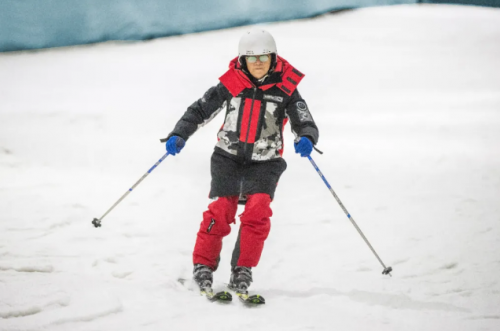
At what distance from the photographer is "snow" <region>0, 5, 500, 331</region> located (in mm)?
2320

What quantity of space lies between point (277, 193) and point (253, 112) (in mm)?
1468

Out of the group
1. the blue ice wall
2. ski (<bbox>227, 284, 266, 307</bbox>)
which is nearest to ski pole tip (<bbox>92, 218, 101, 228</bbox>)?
ski (<bbox>227, 284, 266, 307</bbox>)

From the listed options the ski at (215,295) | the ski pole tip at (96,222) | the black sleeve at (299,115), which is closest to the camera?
the ski at (215,295)

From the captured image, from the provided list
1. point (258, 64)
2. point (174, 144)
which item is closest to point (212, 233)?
point (174, 144)

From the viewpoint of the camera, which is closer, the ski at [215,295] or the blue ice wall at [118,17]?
the ski at [215,295]

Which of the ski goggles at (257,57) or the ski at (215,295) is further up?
the ski goggles at (257,57)

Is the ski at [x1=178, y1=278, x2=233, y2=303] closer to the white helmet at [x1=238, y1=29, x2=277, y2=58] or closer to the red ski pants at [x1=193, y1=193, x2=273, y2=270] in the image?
the red ski pants at [x1=193, y1=193, x2=273, y2=270]

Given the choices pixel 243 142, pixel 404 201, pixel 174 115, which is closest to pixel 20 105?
pixel 174 115

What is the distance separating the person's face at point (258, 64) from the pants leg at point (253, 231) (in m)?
0.64

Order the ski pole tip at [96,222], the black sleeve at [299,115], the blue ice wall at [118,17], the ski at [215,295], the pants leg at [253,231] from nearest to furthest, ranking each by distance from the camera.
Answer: the ski at [215,295] < the pants leg at [253,231] < the black sleeve at [299,115] < the ski pole tip at [96,222] < the blue ice wall at [118,17]

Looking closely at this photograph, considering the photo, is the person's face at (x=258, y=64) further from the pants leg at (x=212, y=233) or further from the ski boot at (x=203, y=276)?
the ski boot at (x=203, y=276)

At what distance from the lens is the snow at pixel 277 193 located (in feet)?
7.61

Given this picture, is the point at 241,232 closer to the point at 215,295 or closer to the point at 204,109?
the point at 215,295

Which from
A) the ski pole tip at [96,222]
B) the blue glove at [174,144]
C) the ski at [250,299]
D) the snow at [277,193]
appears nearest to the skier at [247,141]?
the blue glove at [174,144]
